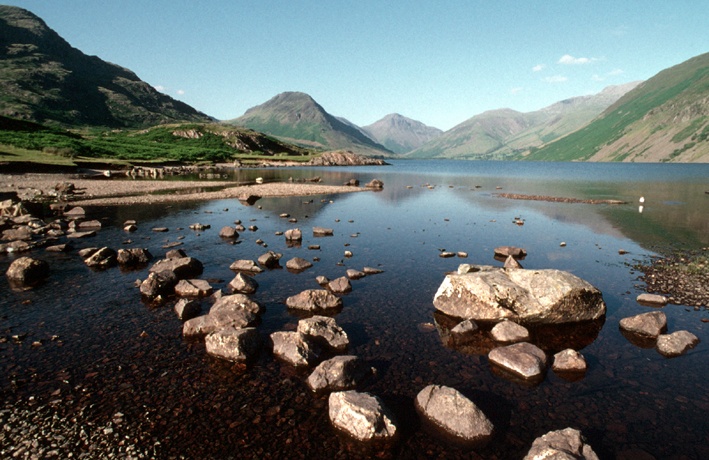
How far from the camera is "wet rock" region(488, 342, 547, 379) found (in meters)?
15.2

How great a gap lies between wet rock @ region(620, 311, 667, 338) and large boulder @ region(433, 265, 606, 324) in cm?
171

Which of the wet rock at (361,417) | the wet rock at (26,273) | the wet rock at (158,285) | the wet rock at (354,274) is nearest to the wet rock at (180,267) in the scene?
the wet rock at (158,285)

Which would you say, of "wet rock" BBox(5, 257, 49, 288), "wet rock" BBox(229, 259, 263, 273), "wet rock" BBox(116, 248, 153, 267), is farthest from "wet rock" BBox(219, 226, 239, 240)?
"wet rock" BBox(5, 257, 49, 288)

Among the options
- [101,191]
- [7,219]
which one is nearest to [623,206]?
[7,219]

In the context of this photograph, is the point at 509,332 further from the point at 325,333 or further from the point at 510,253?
the point at 510,253

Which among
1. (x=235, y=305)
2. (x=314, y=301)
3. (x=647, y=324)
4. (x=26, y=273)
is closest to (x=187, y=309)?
(x=235, y=305)

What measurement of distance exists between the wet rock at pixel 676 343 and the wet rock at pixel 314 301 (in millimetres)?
16505

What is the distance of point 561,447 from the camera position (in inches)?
409

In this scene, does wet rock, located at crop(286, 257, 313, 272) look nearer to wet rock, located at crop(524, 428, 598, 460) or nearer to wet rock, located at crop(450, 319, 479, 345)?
wet rock, located at crop(450, 319, 479, 345)

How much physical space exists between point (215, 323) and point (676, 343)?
22584mm

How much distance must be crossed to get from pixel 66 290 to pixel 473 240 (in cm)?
3640

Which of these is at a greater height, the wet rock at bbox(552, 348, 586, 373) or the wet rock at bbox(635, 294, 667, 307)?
the wet rock at bbox(635, 294, 667, 307)

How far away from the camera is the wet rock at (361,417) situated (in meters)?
11.5

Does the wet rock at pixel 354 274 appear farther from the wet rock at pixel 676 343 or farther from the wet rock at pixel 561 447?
the wet rock at pixel 676 343
